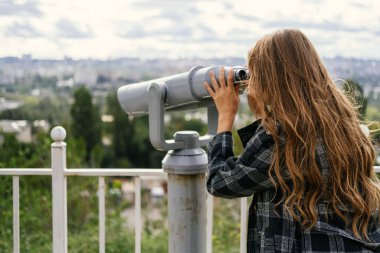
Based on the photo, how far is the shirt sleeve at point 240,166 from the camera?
55.5 inches

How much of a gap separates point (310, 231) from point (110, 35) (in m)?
7.80

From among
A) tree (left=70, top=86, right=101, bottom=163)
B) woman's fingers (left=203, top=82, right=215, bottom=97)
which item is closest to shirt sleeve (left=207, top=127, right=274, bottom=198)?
woman's fingers (left=203, top=82, right=215, bottom=97)

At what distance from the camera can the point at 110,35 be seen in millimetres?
8852

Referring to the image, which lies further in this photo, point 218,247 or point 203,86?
point 218,247

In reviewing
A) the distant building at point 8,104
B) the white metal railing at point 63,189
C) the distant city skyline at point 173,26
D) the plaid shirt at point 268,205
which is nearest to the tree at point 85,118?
the distant city skyline at point 173,26

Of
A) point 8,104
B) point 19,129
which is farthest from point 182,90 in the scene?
point 19,129

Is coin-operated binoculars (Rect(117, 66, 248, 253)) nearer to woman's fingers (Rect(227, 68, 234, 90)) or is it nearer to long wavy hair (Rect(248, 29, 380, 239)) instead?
woman's fingers (Rect(227, 68, 234, 90))

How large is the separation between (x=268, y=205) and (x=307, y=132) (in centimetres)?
23

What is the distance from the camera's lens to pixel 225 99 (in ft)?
4.99

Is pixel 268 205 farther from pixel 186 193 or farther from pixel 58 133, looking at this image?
pixel 58 133

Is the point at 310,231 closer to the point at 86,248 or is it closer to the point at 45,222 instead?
the point at 86,248

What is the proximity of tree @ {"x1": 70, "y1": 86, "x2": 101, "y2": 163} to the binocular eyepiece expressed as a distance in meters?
9.57

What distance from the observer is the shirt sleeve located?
1410 mm

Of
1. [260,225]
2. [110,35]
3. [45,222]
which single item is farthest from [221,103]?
[110,35]
